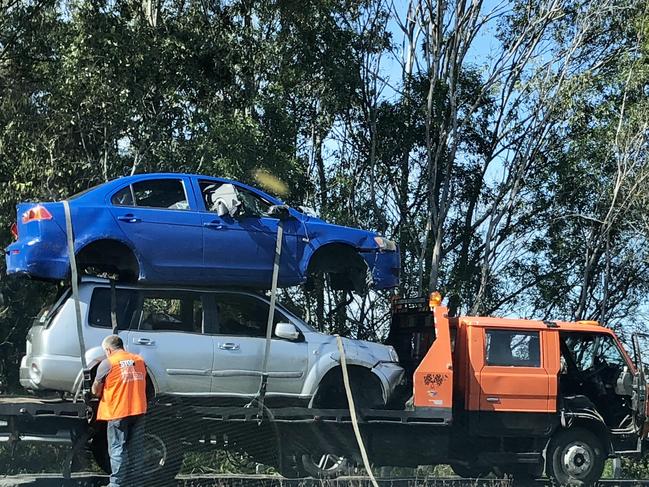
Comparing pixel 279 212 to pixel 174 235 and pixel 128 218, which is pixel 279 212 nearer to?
pixel 174 235

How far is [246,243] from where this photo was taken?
8141 mm

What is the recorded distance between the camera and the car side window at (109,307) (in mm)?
7570

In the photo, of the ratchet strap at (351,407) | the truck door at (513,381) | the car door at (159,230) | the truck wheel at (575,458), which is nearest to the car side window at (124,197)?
the car door at (159,230)

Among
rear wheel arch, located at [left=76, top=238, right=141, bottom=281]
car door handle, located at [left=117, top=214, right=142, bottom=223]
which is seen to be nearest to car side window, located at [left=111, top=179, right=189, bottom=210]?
car door handle, located at [left=117, top=214, right=142, bottom=223]

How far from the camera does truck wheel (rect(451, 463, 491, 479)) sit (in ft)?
30.8

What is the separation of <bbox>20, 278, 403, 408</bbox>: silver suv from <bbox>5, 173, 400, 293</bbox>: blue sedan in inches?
9.7

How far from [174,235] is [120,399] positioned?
66.6 inches

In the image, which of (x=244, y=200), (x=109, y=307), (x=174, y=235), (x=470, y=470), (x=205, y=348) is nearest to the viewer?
(x=109, y=307)

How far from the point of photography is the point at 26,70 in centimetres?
1503

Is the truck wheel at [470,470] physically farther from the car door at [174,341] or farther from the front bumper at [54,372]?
the front bumper at [54,372]

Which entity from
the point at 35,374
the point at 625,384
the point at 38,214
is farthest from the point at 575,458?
the point at 38,214

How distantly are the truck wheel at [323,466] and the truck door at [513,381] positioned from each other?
159cm

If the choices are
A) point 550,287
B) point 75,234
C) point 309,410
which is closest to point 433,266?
point 550,287

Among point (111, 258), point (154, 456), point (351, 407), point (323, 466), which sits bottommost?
point (323, 466)
